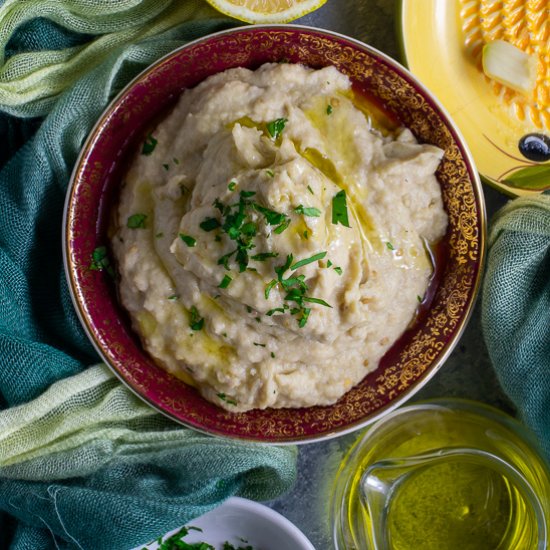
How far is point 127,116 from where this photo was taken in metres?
2.29

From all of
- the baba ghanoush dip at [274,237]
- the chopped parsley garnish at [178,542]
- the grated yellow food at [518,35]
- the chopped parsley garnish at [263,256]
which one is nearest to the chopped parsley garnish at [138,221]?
the baba ghanoush dip at [274,237]

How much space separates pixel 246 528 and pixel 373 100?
1362 millimetres

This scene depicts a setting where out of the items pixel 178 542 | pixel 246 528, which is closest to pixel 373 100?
pixel 246 528

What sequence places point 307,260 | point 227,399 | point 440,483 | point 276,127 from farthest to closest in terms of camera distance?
1. point 440,483
2. point 227,399
3. point 276,127
4. point 307,260

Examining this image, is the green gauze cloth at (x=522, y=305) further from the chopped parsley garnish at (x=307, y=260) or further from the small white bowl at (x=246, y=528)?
the small white bowl at (x=246, y=528)

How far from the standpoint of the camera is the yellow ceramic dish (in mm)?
2488

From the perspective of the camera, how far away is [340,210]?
2.07 meters

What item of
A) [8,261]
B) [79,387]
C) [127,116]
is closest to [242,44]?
[127,116]

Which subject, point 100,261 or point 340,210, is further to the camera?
point 100,261

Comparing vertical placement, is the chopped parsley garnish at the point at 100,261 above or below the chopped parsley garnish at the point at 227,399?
above

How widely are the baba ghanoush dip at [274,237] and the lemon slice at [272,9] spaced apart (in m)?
0.14

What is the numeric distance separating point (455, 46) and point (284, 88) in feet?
2.19

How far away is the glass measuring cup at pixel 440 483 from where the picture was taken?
2.47 m

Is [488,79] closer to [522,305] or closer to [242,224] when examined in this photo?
[522,305]
